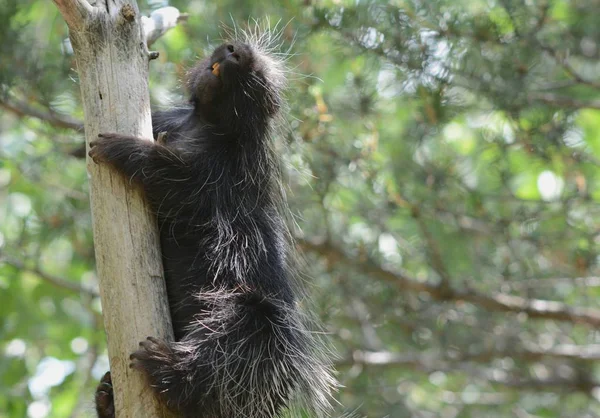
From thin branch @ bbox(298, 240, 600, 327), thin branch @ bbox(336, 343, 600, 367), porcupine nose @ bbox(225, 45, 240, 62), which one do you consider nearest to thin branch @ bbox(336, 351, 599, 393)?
thin branch @ bbox(336, 343, 600, 367)

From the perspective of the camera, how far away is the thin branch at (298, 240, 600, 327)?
463 centimetres

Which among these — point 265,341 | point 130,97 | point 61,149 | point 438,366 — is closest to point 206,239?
→ point 265,341

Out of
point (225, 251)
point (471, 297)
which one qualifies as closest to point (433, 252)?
point (471, 297)

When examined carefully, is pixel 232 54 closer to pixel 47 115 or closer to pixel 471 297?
pixel 47 115

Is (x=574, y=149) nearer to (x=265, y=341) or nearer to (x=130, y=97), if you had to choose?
(x=265, y=341)

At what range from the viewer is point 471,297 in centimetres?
465

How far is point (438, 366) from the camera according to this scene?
530cm

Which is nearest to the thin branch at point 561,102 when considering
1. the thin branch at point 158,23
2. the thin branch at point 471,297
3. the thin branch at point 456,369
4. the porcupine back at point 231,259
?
the thin branch at point 471,297

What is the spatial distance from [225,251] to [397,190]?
2045mm

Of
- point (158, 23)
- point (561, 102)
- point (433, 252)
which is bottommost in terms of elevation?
point (433, 252)

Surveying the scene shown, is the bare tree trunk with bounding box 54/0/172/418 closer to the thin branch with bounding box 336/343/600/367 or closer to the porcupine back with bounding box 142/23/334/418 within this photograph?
the porcupine back with bounding box 142/23/334/418

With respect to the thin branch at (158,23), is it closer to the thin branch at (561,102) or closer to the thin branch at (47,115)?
the thin branch at (47,115)

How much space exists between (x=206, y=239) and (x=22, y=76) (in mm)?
1796

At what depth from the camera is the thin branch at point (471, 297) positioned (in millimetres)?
4633
